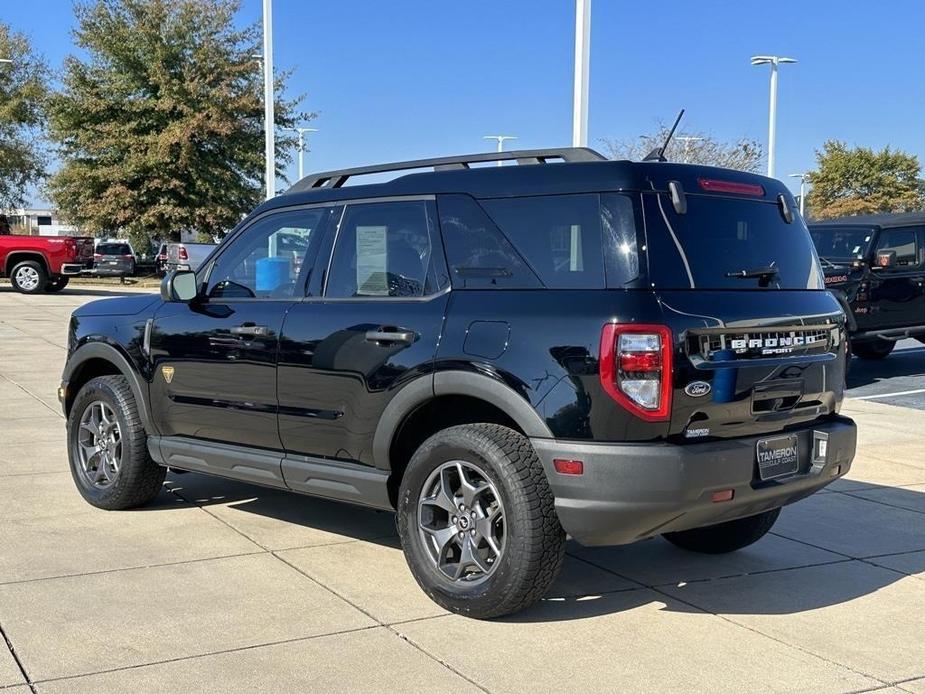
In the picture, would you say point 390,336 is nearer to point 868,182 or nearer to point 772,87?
point 772,87

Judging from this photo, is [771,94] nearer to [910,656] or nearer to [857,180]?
[857,180]

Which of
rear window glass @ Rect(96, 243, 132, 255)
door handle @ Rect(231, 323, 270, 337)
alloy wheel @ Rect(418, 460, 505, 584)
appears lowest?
alloy wheel @ Rect(418, 460, 505, 584)

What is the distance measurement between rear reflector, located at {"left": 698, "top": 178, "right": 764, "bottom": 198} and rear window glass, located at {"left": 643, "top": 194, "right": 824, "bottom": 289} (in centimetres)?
4

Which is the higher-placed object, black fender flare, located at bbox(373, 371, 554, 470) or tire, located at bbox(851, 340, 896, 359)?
black fender flare, located at bbox(373, 371, 554, 470)

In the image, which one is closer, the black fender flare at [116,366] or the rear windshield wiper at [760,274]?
the rear windshield wiper at [760,274]

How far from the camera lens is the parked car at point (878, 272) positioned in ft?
42.1

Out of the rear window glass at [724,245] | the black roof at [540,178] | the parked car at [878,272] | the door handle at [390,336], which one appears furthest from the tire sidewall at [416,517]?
the parked car at [878,272]

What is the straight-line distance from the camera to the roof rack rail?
4.63 meters

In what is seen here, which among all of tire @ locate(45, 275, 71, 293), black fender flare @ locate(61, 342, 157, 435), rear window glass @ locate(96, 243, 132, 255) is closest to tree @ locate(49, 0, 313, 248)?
rear window glass @ locate(96, 243, 132, 255)

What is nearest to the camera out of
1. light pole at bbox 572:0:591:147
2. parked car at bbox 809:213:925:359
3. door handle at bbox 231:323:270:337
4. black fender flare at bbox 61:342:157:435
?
door handle at bbox 231:323:270:337

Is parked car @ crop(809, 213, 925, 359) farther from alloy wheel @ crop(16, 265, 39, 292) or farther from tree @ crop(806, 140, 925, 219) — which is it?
tree @ crop(806, 140, 925, 219)

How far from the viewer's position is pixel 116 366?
6.17 metres

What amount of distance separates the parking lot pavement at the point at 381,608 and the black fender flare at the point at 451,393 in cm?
73

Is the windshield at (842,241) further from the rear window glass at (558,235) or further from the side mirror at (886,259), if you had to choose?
the rear window glass at (558,235)
